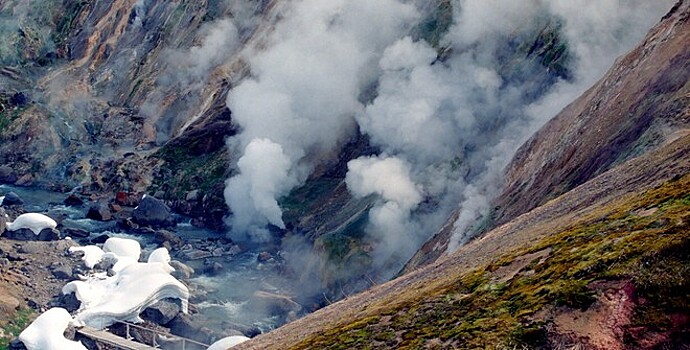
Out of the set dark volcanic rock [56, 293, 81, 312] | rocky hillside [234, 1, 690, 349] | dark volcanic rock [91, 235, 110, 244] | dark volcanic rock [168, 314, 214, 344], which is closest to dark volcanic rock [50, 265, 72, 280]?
dark volcanic rock [56, 293, 81, 312]

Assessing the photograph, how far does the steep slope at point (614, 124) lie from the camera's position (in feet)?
64.6

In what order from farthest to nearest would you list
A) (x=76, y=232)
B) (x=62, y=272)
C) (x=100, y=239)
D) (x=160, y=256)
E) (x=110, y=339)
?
1. (x=76, y=232)
2. (x=100, y=239)
3. (x=160, y=256)
4. (x=62, y=272)
5. (x=110, y=339)

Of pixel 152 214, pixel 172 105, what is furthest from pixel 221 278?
pixel 172 105

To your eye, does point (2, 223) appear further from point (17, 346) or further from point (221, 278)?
point (17, 346)

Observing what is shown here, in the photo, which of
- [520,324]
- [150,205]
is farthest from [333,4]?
[520,324]

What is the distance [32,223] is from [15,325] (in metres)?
12.5

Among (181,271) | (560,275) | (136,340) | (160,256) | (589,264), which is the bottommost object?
(589,264)

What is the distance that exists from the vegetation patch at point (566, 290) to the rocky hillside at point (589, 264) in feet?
0.07

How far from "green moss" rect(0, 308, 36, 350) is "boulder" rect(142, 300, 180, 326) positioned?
5348mm

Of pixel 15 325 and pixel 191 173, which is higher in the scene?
pixel 191 173

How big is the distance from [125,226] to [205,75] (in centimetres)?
2105

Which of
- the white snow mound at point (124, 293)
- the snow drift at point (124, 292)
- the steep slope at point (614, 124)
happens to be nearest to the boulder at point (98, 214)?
the snow drift at point (124, 292)

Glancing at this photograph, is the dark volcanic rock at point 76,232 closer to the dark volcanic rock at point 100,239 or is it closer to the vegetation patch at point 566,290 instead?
the dark volcanic rock at point 100,239

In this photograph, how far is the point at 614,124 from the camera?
22344mm
